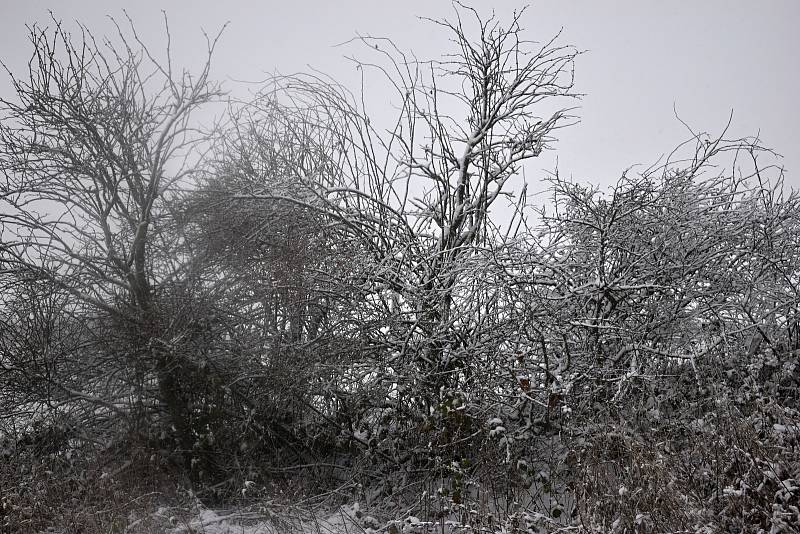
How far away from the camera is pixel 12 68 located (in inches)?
309

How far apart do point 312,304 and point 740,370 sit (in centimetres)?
439

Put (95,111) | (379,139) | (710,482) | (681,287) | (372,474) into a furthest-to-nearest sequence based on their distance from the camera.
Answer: (379,139), (95,111), (372,474), (681,287), (710,482)

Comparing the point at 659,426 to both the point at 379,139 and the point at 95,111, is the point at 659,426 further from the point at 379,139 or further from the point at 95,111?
the point at 95,111

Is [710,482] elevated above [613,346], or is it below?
below

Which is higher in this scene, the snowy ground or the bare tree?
the bare tree

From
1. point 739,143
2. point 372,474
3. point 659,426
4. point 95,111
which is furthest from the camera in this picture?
point 95,111

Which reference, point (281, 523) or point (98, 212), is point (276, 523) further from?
point (98, 212)

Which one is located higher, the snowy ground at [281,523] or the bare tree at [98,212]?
the bare tree at [98,212]

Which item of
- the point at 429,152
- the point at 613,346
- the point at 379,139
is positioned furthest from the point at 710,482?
the point at 379,139

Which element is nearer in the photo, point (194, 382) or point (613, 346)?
point (613, 346)

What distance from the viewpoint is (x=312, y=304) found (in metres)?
7.03

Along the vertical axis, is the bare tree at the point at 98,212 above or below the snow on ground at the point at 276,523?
above

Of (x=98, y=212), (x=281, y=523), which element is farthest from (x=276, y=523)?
(x=98, y=212)

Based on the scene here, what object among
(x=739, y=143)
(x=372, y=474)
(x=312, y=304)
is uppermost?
(x=739, y=143)
